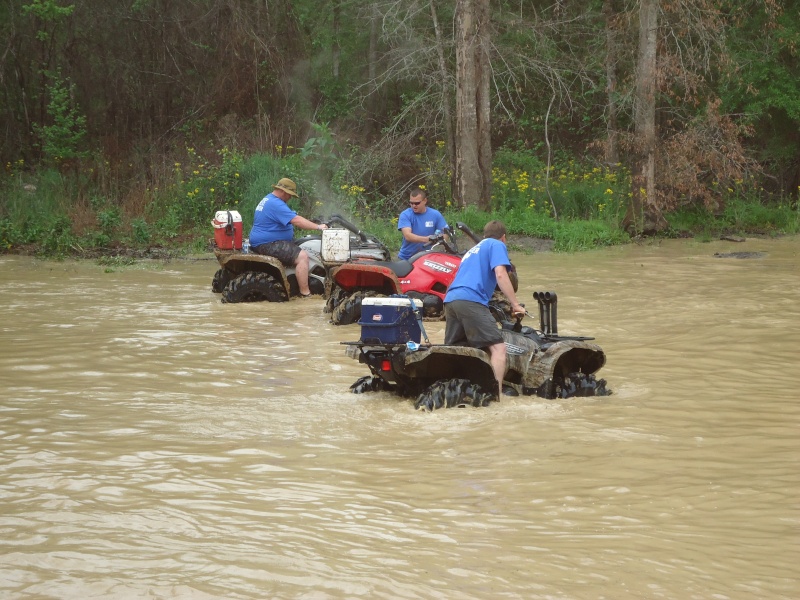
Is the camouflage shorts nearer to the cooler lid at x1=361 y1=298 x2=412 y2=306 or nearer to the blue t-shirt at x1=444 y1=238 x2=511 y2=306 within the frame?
the blue t-shirt at x1=444 y1=238 x2=511 y2=306

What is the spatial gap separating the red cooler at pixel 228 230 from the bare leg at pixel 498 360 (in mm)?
6123

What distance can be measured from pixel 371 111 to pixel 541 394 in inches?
849

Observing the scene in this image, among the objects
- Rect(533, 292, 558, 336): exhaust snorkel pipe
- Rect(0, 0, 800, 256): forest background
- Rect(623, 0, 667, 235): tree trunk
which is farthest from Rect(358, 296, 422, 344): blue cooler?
Rect(623, 0, 667, 235): tree trunk

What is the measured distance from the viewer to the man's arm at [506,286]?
26.2 ft

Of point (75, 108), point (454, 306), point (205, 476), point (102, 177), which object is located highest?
point (75, 108)

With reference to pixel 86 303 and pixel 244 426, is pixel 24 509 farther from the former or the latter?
pixel 86 303

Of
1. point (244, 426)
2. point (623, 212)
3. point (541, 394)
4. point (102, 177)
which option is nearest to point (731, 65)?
point (623, 212)

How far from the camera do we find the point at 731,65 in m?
23.1

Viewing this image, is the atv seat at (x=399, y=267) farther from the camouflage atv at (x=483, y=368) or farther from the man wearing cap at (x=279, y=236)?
the camouflage atv at (x=483, y=368)

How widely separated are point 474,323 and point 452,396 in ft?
1.89

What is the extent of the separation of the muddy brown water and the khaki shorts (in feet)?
1.65

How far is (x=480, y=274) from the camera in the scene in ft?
27.1

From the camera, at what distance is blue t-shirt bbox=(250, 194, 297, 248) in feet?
44.6

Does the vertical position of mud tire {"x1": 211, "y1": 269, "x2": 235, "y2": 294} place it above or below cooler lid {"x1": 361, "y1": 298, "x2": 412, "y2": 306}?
below
